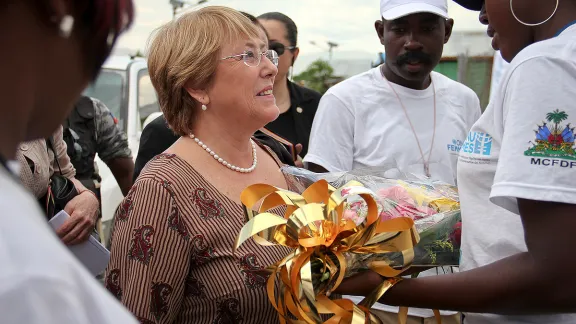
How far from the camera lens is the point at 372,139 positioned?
3.13 metres

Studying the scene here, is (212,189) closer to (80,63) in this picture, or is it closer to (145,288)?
(145,288)

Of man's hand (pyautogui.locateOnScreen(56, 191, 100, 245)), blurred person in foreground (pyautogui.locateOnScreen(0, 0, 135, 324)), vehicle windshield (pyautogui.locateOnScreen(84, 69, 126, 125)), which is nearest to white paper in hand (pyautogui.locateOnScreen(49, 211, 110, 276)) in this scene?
man's hand (pyautogui.locateOnScreen(56, 191, 100, 245))

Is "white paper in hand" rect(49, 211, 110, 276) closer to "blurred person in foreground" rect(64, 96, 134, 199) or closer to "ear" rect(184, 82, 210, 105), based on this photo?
"ear" rect(184, 82, 210, 105)

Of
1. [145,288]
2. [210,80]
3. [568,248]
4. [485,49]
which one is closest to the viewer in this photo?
[568,248]

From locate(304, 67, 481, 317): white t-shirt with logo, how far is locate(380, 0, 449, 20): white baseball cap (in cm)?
34

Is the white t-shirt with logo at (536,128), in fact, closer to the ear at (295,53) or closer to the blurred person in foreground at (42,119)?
the blurred person in foreground at (42,119)

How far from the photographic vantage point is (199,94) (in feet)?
8.01

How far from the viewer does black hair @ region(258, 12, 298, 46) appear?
4656 mm

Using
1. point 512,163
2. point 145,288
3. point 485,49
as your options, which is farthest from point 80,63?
point 485,49

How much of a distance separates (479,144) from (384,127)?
1.50 meters

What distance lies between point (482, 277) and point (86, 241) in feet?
6.68

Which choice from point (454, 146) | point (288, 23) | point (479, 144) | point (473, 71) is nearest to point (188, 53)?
point (479, 144)

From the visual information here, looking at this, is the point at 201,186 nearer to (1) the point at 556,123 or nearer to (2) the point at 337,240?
(2) the point at 337,240

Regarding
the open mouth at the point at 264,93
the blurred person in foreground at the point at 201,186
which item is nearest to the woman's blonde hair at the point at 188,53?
the blurred person in foreground at the point at 201,186
